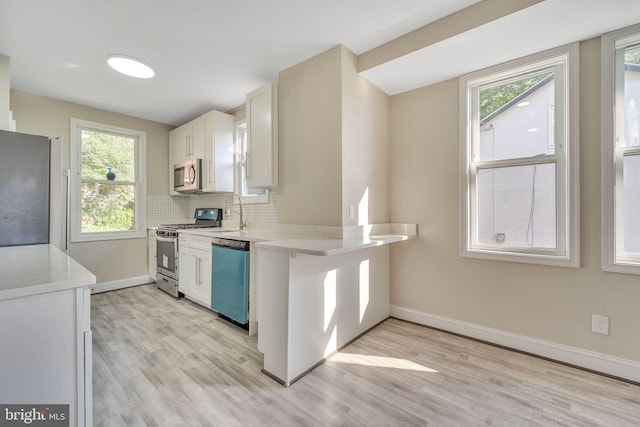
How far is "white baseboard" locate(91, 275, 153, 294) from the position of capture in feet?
11.8

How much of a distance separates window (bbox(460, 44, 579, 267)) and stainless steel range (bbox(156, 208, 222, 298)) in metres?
3.32

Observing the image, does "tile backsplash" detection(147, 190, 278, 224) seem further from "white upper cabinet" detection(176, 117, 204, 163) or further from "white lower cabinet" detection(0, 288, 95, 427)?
"white lower cabinet" detection(0, 288, 95, 427)

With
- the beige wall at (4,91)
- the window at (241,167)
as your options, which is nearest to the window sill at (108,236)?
the beige wall at (4,91)

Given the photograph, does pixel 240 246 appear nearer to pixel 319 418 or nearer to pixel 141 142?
pixel 319 418

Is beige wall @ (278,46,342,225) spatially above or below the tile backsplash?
above

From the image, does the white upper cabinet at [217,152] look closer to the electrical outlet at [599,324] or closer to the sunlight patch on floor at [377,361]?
the sunlight patch on floor at [377,361]

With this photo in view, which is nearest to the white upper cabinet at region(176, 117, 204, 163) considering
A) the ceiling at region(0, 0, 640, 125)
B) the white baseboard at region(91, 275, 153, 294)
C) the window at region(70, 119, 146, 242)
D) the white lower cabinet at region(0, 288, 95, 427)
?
the window at region(70, 119, 146, 242)

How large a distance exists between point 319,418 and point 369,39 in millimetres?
2750

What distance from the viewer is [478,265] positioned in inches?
93.4

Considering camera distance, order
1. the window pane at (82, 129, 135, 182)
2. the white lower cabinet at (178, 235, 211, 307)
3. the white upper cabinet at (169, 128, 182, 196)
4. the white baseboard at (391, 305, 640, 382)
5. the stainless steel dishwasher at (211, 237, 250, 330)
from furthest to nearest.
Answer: the white upper cabinet at (169, 128, 182, 196)
the window pane at (82, 129, 135, 182)
the white lower cabinet at (178, 235, 211, 307)
the stainless steel dishwasher at (211, 237, 250, 330)
the white baseboard at (391, 305, 640, 382)

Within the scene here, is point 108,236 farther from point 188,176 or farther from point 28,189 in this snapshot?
point 28,189

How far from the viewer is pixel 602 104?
1.86m

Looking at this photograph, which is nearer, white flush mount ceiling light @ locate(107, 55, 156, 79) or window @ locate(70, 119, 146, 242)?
white flush mount ceiling light @ locate(107, 55, 156, 79)

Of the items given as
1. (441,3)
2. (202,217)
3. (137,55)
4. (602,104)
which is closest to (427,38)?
(441,3)
